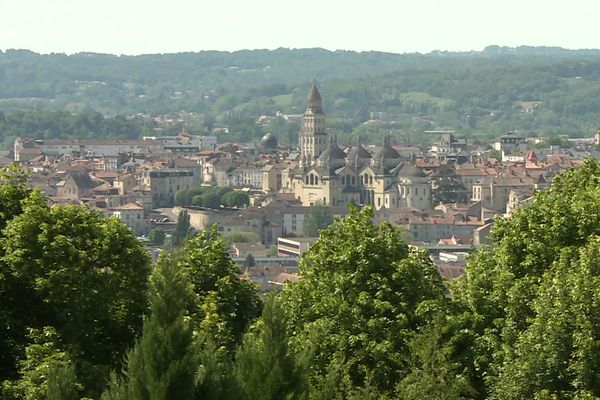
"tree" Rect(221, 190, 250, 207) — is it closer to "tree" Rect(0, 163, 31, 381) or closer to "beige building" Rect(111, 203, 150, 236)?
"beige building" Rect(111, 203, 150, 236)

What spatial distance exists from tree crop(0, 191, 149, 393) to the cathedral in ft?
290

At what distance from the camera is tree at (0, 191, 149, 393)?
20.7 meters

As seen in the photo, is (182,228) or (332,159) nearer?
(182,228)

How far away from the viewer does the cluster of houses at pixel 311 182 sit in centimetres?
9944

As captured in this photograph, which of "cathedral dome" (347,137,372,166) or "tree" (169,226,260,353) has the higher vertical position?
"tree" (169,226,260,353)

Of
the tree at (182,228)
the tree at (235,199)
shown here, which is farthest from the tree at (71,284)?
the tree at (235,199)

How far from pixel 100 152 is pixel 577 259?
137596 mm

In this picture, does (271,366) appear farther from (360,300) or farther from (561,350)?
(360,300)

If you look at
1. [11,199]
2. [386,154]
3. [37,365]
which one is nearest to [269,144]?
[386,154]

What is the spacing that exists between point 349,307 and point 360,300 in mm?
166

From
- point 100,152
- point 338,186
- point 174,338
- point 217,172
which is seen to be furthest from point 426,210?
point 174,338

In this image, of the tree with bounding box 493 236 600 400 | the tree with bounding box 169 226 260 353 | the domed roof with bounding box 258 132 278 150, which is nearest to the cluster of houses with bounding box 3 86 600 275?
the domed roof with bounding box 258 132 278 150

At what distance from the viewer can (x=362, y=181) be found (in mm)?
115750

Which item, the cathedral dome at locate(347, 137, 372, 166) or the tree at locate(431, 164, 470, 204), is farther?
the cathedral dome at locate(347, 137, 372, 166)
